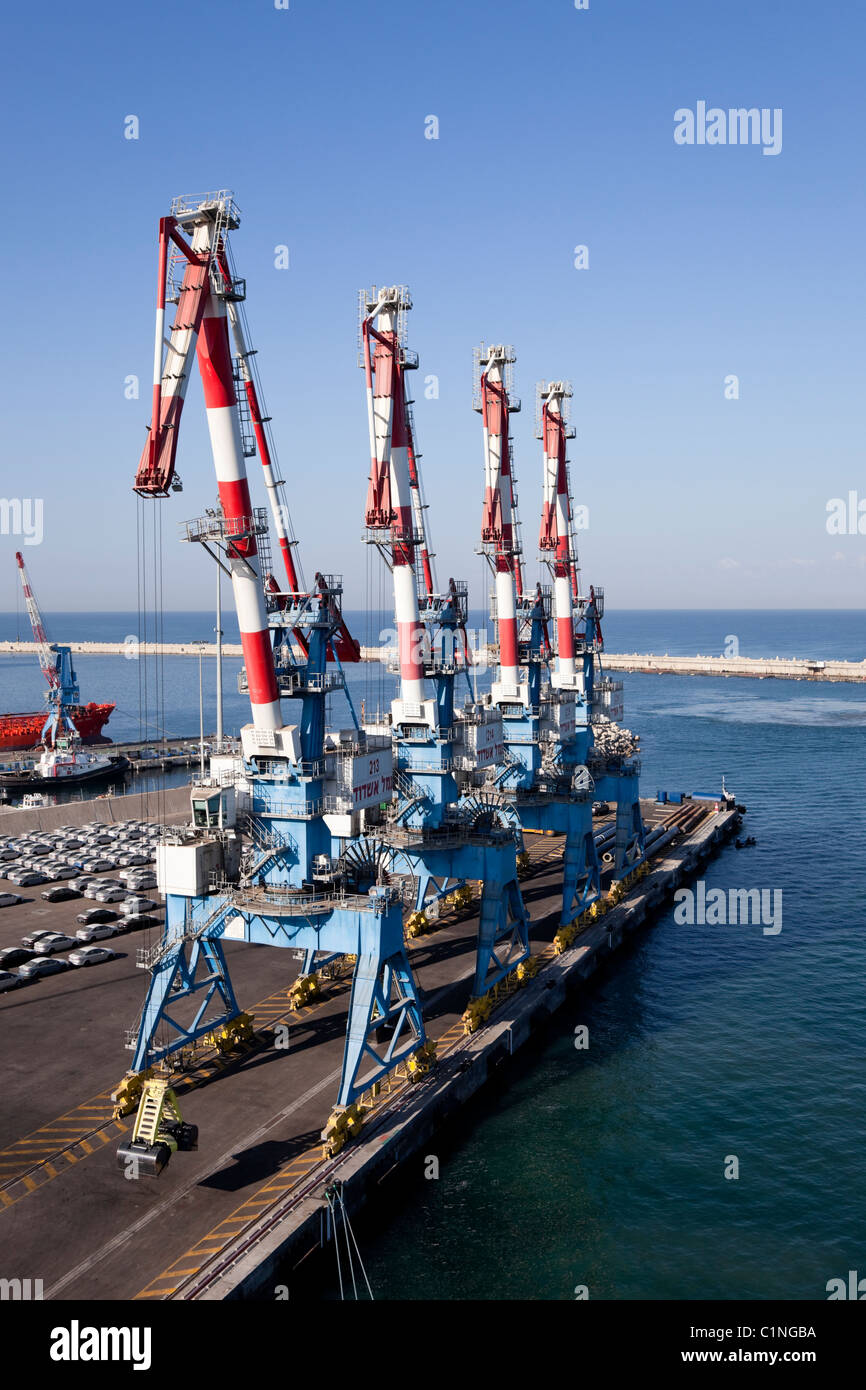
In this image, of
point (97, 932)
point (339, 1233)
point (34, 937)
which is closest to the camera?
point (339, 1233)

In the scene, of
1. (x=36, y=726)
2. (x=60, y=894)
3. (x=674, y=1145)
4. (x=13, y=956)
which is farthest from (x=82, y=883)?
(x=36, y=726)

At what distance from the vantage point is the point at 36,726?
152625mm

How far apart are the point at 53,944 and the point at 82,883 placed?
53.0 feet

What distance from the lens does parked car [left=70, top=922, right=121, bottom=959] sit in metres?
61.4

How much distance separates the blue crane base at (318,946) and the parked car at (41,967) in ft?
44.8

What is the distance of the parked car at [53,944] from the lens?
5844cm

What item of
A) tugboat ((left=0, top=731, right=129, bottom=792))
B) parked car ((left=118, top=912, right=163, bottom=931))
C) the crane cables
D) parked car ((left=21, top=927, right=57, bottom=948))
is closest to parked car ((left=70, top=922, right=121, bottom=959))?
parked car ((left=118, top=912, right=163, bottom=931))

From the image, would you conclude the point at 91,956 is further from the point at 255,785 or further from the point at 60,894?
the point at 255,785

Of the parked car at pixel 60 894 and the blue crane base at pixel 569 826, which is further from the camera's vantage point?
the parked car at pixel 60 894

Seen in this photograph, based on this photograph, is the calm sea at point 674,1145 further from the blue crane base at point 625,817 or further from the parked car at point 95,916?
the parked car at point 95,916

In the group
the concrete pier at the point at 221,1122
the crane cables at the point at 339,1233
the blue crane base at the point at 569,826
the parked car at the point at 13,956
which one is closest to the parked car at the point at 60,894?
the concrete pier at the point at 221,1122

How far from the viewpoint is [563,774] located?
68.8 m

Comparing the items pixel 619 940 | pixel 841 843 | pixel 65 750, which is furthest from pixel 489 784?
pixel 65 750

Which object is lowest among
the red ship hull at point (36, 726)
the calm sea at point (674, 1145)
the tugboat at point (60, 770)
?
the calm sea at point (674, 1145)
